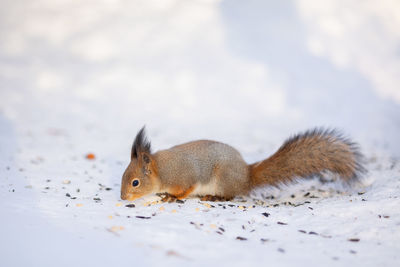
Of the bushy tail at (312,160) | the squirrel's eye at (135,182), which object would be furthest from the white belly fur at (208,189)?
the squirrel's eye at (135,182)

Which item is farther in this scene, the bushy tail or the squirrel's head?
the bushy tail

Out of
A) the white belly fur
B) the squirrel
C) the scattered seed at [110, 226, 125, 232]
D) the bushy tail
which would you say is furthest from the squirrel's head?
the bushy tail

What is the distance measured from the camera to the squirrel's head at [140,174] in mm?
3248

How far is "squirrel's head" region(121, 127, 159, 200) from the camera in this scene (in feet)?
10.7

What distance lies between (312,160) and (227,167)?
778 millimetres

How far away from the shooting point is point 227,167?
357 centimetres

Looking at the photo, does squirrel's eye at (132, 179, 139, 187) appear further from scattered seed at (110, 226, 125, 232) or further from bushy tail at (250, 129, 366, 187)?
bushy tail at (250, 129, 366, 187)

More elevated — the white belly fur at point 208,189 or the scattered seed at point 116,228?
the white belly fur at point 208,189

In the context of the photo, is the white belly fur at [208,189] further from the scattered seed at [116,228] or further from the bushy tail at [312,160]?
the scattered seed at [116,228]

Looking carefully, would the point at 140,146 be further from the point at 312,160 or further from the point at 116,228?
the point at 312,160

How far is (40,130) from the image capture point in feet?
22.6

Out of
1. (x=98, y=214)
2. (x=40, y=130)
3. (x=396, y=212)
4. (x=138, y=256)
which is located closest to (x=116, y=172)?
(x=98, y=214)

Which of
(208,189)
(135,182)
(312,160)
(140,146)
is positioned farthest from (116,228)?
(312,160)

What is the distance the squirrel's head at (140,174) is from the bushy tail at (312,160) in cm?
98
